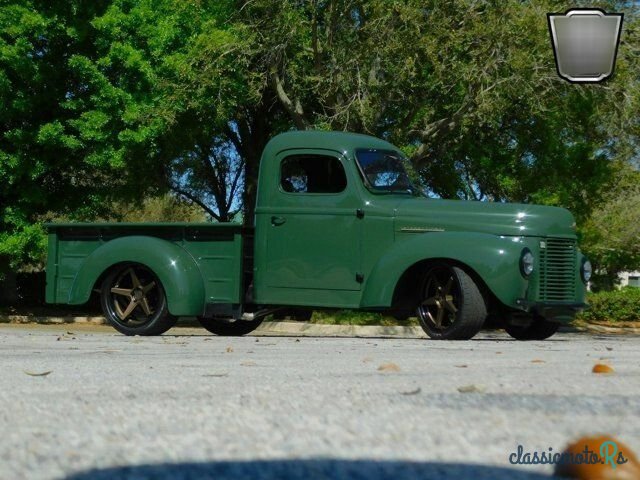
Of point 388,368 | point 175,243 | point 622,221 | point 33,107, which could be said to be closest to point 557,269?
point 175,243

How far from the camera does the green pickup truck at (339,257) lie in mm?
10125

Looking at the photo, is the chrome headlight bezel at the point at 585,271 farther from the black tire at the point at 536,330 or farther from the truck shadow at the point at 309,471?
the truck shadow at the point at 309,471

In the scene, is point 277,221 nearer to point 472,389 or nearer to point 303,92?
point 472,389

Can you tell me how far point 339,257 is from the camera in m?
10.8

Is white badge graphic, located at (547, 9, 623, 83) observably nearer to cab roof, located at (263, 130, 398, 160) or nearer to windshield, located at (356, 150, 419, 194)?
windshield, located at (356, 150, 419, 194)

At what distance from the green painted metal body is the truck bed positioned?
0.01m

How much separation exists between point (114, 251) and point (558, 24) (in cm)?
1051

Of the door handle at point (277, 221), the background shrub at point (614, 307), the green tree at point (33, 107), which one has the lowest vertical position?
the background shrub at point (614, 307)

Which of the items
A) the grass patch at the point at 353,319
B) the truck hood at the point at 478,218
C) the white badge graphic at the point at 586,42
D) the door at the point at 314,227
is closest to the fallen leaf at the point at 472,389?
the truck hood at the point at 478,218

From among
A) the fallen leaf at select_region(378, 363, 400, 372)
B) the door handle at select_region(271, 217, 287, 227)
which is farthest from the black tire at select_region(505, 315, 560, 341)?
the fallen leaf at select_region(378, 363, 400, 372)

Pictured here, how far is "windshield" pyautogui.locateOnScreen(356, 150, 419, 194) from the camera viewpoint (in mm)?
10922

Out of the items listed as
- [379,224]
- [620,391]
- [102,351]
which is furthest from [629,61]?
[620,391]

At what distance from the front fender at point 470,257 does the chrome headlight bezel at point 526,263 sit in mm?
50

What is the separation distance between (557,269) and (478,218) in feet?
3.42
